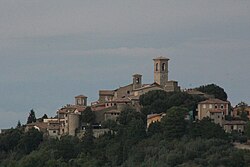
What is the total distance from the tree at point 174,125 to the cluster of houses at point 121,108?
2975 mm

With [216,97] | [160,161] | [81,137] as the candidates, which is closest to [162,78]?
[216,97]

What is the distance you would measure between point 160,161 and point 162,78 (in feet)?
54.2

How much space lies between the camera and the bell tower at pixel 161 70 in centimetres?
7138

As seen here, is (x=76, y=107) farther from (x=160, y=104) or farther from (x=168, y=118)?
(x=168, y=118)

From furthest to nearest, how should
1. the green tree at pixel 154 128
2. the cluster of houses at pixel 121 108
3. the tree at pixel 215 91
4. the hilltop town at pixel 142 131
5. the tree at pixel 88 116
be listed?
the tree at pixel 215 91, the tree at pixel 88 116, the cluster of houses at pixel 121 108, the green tree at pixel 154 128, the hilltop town at pixel 142 131

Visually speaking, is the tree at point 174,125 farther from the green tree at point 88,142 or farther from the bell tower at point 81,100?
the bell tower at point 81,100

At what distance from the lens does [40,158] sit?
204ft

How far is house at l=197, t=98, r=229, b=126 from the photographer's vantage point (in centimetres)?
6234

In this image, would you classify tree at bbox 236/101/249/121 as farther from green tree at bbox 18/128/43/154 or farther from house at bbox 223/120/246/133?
green tree at bbox 18/128/43/154

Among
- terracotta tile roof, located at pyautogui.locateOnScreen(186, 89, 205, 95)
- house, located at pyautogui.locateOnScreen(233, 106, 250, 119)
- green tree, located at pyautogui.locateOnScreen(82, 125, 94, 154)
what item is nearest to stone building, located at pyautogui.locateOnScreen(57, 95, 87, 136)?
green tree, located at pyautogui.locateOnScreen(82, 125, 94, 154)

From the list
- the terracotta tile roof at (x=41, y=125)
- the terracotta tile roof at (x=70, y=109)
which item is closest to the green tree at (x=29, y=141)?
the terracotta tile roof at (x=41, y=125)

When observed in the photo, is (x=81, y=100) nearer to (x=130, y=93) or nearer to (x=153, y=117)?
(x=130, y=93)

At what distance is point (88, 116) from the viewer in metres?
66.2

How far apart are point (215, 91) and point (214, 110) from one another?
7100 mm
